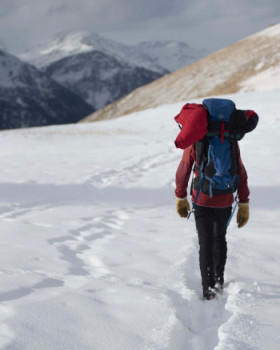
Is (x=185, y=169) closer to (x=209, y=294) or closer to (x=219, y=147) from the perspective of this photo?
(x=219, y=147)

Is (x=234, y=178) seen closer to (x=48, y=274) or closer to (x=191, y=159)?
(x=191, y=159)

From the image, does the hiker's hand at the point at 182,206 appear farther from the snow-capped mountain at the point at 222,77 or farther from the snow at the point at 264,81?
the snow-capped mountain at the point at 222,77

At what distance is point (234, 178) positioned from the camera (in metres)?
4.97

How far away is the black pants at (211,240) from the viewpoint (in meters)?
5.01

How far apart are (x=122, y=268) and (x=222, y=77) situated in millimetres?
53240

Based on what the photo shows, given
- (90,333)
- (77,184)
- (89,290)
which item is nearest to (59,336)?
(90,333)

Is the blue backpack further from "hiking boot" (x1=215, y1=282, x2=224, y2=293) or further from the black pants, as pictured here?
"hiking boot" (x1=215, y1=282, x2=224, y2=293)

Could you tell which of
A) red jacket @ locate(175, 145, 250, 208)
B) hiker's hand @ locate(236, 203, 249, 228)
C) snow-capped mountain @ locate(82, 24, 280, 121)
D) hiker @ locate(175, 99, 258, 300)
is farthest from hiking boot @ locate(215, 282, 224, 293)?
snow-capped mountain @ locate(82, 24, 280, 121)

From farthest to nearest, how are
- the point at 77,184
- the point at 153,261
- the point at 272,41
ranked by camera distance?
the point at 272,41 < the point at 77,184 < the point at 153,261

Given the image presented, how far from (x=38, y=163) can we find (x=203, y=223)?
43.0 feet

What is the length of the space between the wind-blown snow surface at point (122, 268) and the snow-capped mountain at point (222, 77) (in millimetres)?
38011

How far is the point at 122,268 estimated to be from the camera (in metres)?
5.79

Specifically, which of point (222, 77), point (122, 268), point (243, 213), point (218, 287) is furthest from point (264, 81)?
point (218, 287)

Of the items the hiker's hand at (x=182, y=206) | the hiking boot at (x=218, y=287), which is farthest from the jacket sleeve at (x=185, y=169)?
the hiking boot at (x=218, y=287)
